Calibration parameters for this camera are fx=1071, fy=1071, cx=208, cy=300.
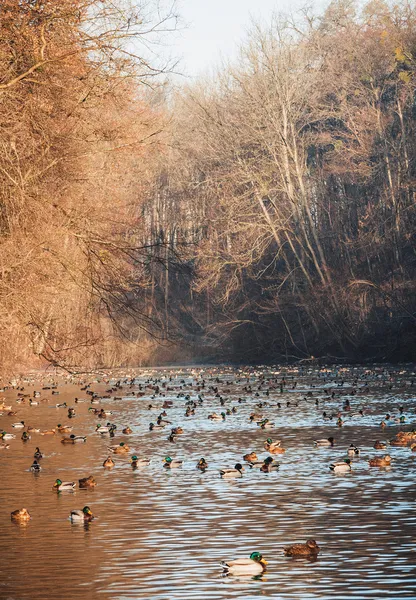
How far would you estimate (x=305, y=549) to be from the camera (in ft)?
39.3

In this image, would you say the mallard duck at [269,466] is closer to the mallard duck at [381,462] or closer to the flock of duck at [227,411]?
the flock of duck at [227,411]

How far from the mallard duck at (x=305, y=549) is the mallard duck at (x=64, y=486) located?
20.7 ft

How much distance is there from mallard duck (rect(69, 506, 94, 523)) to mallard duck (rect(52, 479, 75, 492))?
267 cm

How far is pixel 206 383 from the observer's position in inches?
1756

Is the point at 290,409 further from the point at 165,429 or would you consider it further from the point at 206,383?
the point at 206,383

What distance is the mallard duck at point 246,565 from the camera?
1112cm

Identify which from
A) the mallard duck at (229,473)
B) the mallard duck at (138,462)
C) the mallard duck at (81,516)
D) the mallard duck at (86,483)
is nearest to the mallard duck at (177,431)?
the mallard duck at (138,462)

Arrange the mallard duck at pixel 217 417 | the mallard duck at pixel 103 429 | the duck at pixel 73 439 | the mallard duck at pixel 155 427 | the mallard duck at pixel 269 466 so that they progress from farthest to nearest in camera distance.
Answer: the mallard duck at pixel 217 417, the mallard duck at pixel 155 427, the mallard duck at pixel 103 429, the duck at pixel 73 439, the mallard duck at pixel 269 466

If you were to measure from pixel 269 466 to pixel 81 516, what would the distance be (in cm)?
584

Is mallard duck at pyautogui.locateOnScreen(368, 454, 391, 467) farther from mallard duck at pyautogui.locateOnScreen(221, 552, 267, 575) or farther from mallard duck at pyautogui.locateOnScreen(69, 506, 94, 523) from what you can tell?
mallard duck at pyautogui.locateOnScreen(221, 552, 267, 575)

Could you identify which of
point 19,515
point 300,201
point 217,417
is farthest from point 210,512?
point 300,201

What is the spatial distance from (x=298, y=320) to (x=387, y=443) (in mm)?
27071

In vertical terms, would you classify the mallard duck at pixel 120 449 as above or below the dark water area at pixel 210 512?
above

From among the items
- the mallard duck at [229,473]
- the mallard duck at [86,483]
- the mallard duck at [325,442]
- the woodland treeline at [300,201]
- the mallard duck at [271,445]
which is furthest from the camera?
the woodland treeline at [300,201]
